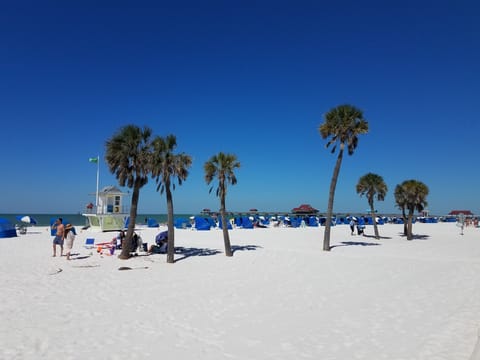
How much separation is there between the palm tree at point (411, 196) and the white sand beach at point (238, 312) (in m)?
16.7

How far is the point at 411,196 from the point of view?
3045 centimetres

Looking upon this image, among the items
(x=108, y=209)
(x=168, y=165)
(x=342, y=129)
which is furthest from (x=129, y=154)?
(x=108, y=209)

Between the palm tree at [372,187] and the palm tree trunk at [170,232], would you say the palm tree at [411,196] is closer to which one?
Result: the palm tree at [372,187]

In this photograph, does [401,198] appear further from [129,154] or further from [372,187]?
[129,154]

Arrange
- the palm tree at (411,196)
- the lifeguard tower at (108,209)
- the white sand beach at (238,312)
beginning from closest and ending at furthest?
1. the white sand beach at (238,312)
2. the palm tree at (411,196)
3. the lifeguard tower at (108,209)

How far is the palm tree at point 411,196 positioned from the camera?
3022cm

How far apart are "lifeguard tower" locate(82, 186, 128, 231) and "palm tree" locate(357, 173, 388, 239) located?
24.3 metres

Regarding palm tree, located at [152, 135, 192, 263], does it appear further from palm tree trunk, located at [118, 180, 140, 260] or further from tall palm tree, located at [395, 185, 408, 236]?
tall palm tree, located at [395, 185, 408, 236]

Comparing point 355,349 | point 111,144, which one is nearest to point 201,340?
point 355,349

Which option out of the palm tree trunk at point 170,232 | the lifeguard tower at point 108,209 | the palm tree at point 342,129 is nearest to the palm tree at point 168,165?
the palm tree trunk at point 170,232

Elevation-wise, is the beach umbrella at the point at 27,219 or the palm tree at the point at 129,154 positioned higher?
the palm tree at the point at 129,154

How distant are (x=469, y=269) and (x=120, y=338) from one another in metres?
14.2

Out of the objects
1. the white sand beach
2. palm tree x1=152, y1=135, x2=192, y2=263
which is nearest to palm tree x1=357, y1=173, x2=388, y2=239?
the white sand beach

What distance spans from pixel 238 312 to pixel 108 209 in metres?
29.3
